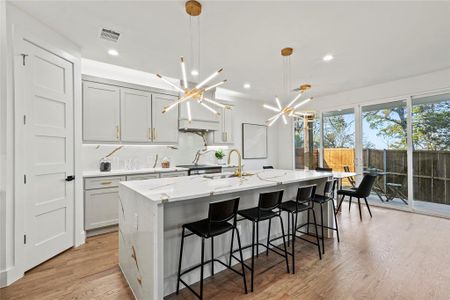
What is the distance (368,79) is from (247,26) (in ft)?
11.3

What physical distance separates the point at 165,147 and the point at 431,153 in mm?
5472

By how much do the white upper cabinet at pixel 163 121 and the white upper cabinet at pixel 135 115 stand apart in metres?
0.12

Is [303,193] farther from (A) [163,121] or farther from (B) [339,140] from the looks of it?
(B) [339,140]

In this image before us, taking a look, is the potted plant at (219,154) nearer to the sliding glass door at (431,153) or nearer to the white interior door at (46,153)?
the white interior door at (46,153)

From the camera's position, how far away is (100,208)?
11.1ft

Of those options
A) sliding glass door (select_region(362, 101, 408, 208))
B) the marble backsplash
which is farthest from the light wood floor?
sliding glass door (select_region(362, 101, 408, 208))

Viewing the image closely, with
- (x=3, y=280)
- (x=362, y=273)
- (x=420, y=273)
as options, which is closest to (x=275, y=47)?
(x=362, y=273)

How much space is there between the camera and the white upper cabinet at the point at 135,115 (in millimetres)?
3889

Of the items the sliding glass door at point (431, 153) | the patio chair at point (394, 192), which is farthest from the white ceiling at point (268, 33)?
the patio chair at point (394, 192)

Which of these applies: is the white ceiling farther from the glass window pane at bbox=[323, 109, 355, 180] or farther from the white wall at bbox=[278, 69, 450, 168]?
the glass window pane at bbox=[323, 109, 355, 180]

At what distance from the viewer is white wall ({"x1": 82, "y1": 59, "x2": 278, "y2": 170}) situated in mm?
3906

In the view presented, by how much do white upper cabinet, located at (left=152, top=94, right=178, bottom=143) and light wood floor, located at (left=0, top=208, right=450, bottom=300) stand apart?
2.00m

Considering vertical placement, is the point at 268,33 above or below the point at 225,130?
above

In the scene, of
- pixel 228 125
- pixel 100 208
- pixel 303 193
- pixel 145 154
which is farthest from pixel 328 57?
pixel 100 208
